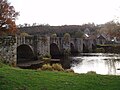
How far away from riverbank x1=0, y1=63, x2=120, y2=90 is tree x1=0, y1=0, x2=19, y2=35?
33.8 metres

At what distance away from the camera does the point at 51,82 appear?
14250mm

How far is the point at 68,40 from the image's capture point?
73.4m

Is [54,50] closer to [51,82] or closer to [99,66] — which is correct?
[99,66]

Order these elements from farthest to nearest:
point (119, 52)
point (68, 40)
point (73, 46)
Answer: point (73, 46) → point (68, 40) → point (119, 52)

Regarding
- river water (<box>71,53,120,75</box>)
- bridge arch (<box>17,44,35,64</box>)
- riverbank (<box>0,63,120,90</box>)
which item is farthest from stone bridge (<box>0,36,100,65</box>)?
riverbank (<box>0,63,120,90</box>)

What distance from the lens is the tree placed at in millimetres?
49281

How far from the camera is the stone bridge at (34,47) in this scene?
32250 mm

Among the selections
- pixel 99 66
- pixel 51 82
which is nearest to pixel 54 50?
pixel 99 66

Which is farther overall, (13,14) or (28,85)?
(13,14)

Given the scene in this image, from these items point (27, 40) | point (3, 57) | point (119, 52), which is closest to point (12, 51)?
point (3, 57)

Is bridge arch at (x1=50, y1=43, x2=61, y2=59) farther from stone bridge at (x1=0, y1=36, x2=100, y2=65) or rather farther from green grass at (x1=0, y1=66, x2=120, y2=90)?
green grass at (x1=0, y1=66, x2=120, y2=90)

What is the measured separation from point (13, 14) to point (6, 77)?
1512 inches

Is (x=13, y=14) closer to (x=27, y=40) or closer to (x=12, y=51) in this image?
(x=27, y=40)

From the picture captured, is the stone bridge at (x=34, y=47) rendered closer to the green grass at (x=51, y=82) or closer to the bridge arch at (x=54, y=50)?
the bridge arch at (x=54, y=50)
